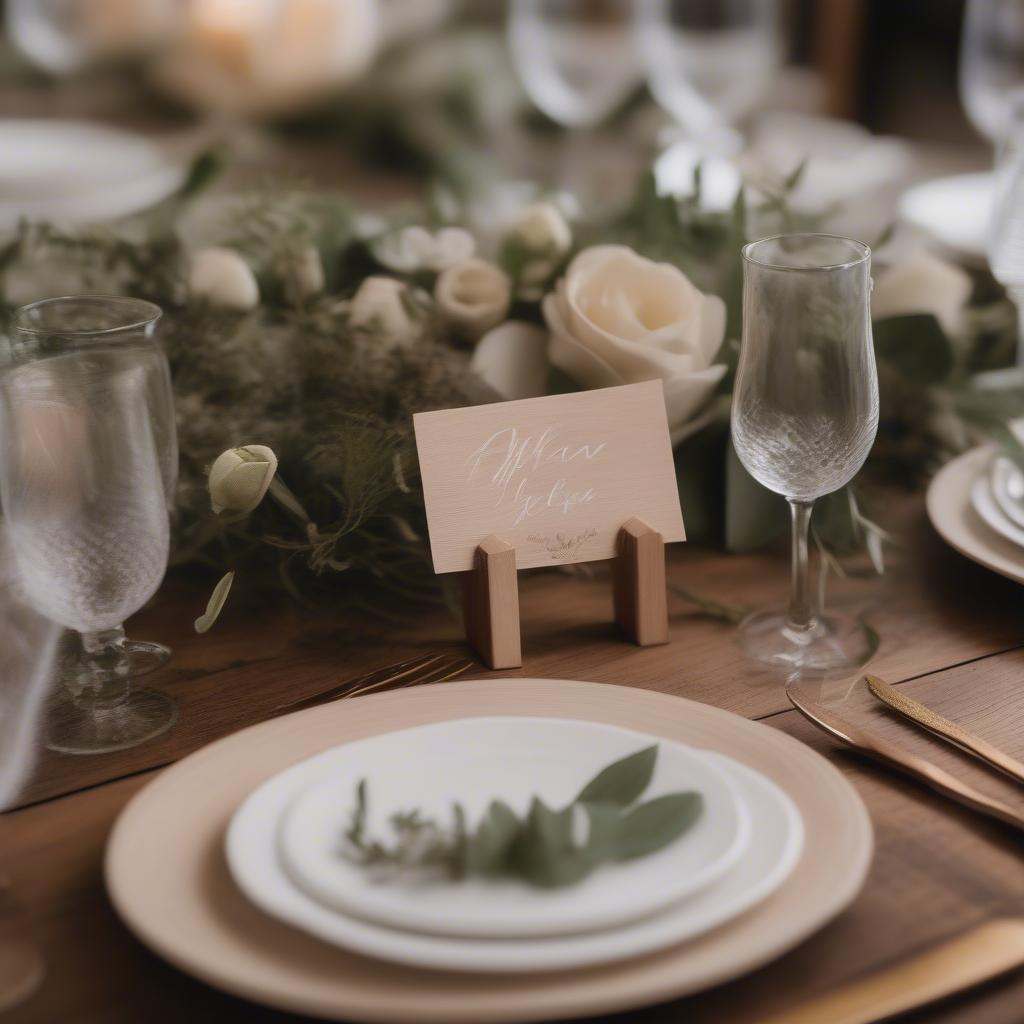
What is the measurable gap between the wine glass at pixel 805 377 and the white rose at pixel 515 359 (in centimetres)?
23

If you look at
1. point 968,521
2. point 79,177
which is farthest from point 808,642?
point 79,177

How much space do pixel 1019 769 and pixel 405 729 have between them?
327 millimetres

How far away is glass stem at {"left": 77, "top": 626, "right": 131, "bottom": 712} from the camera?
0.82m

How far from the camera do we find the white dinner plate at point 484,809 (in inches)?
20.6

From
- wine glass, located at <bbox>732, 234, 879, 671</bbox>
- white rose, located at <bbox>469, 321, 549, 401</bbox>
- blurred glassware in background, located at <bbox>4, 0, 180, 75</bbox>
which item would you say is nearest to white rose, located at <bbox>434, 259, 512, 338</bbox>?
white rose, located at <bbox>469, 321, 549, 401</bbox>

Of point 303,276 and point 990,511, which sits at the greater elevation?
point 303,276

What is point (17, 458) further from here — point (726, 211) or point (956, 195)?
point (956, 195)

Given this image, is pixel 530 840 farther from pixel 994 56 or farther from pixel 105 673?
pixel 994 56

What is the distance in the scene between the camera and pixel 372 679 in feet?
2.74

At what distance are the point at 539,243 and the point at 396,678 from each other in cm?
43

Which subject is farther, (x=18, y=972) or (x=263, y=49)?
(x=263, y=49)

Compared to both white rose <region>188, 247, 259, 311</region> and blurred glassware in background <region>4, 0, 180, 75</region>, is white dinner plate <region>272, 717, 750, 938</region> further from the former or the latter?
blurred glassware in background <region>4, 0, 180, 75</region>

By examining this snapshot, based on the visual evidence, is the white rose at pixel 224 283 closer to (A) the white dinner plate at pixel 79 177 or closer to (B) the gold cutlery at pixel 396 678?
(A) the white dinner plate at pixel 79 177

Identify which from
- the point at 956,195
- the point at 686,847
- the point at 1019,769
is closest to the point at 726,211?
the point at 956,195
